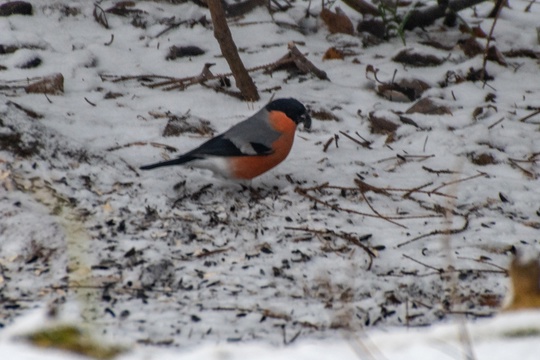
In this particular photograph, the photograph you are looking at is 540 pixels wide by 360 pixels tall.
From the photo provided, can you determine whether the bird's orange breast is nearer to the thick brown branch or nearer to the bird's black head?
the bird's black head

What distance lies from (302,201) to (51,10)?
276 cm

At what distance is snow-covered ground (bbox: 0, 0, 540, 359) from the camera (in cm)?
252

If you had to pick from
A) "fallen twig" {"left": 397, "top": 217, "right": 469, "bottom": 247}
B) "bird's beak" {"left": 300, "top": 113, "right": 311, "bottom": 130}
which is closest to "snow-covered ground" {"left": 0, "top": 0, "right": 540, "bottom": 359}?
"fallen twig" {"left": 397, "top": 217, "right": 469, "bottom": 247}

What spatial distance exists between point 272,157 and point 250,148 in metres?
0.12

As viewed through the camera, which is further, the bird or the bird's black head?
the bird's black head

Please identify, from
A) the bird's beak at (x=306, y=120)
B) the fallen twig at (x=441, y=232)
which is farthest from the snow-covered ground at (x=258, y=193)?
the bird's beak at (x=306, y=120)

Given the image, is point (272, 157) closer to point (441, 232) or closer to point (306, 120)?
point (306, 120)

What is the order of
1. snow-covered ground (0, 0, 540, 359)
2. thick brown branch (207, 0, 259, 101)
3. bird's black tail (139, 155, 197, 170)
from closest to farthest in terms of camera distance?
snow-covered ground (0, 0, 540, 359)
bird's black tail (139, 155, 197, 170)
thick brown branch (207, 0, 259, 101)

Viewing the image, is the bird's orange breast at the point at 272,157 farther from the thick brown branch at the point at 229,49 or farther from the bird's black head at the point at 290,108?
the thick brown branch at the point at 229,49

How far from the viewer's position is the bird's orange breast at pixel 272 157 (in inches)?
144

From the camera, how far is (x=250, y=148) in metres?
3.69

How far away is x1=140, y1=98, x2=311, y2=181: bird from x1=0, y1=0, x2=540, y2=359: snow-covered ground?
4.3 inches

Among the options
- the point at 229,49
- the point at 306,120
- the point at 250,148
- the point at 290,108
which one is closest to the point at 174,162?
the point at 250,148

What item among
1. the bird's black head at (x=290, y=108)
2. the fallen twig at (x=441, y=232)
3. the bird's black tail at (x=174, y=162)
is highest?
the bird's black head at (x=290, y=108)
